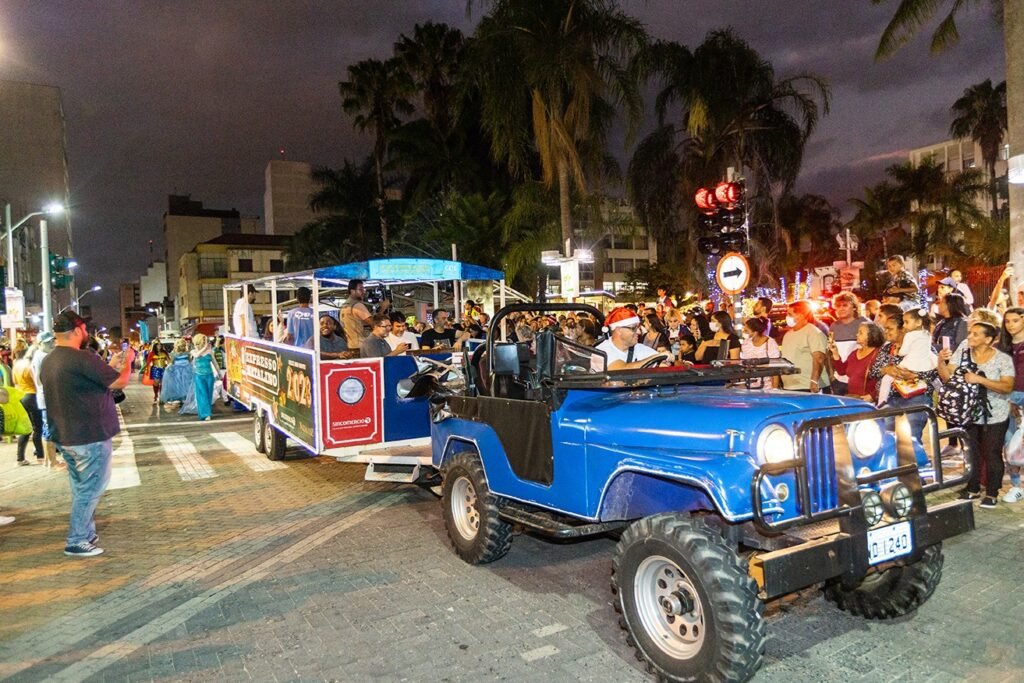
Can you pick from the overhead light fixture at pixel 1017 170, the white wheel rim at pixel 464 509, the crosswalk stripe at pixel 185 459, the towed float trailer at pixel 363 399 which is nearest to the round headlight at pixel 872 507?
the white wheel rim at pixel 464 509

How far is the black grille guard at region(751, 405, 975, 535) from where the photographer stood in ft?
10.9

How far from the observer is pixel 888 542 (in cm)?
355

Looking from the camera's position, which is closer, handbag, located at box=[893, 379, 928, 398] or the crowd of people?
the crowd of people

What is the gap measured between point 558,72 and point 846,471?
16519 millimetres

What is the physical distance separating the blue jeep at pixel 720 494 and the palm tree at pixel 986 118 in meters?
54.4

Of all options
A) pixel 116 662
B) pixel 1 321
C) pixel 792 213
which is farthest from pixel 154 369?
pixel 792 213

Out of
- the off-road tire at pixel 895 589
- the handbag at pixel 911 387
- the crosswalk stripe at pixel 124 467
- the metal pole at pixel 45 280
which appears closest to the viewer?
the off-road tire at pixel 895 589

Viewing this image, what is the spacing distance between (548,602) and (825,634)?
1.76 meters

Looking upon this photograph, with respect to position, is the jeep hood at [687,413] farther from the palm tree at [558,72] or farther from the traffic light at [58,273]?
the traffic light at [58,273]

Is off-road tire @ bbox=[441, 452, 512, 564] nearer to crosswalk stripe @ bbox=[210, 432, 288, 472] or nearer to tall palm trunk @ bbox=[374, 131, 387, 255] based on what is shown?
crosswalk stripe @ bbox=[210, 432, 288, 472]

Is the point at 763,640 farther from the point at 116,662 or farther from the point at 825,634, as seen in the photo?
the point at 116,662

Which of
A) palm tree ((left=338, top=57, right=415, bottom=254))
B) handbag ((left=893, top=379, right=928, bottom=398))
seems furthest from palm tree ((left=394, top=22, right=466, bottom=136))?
handbag ((left=893, top=379, right=928, bottom=398))

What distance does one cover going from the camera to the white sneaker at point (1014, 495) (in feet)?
22.1

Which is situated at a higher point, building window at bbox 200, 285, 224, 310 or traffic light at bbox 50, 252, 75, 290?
building window at bbox 200, 285, 224, 310
